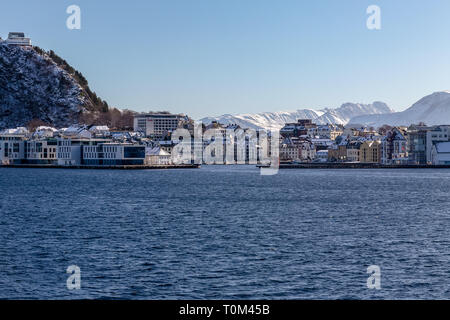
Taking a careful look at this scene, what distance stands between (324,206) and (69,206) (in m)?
17.4

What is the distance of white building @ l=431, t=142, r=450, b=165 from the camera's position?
6024 inches

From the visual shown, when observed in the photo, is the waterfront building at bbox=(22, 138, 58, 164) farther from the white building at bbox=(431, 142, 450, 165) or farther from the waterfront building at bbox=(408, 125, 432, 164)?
the white building at bbox=(431, 142, 450, 165)

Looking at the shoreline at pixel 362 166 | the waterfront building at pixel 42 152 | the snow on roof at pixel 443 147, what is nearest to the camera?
the snow on roof at pixel 443 147

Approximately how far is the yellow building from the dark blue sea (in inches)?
4924

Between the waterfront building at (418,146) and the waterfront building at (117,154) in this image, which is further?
the waterfront building at (418,146)

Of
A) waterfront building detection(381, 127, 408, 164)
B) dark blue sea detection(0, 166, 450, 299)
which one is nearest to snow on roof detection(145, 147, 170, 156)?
waterfront building detection(381, 127, 408, 164)

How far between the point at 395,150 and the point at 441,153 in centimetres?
1652

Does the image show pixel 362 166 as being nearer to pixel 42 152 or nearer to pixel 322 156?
pixel 322 156

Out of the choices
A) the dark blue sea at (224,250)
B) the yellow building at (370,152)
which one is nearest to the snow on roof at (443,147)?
the yellow building at (370,152)

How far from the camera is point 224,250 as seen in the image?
27109mm

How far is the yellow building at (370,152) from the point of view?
6801 inches

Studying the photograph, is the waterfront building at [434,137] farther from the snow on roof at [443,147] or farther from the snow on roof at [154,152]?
the snow on roof at [154,152]

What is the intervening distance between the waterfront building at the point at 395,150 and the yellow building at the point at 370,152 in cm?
191

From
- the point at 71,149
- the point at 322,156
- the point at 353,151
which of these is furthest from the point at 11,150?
the point at 353,151
